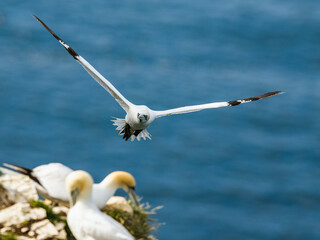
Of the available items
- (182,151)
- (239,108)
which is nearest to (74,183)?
(182,151)

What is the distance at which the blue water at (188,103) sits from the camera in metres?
34.4

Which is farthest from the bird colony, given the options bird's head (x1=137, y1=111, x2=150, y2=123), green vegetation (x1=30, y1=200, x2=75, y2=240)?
bird's head (x1=137, y1=111, x2=150, y2=123)

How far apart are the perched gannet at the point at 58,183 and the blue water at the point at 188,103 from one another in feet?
66.4

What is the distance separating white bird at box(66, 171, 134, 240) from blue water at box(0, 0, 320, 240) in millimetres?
21001

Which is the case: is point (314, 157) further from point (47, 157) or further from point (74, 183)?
point (74, 183)

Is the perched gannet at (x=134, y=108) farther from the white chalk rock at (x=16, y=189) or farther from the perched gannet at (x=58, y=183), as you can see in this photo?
the white chalk rock at (x=16, y=189)

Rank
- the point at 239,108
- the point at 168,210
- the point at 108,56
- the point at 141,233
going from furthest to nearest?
the point at 108,56 < the point at 239,108 < the point at 168,210 < the point at 141,233

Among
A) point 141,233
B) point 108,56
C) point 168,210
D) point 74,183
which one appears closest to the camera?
point 74,183

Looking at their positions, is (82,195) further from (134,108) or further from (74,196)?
(134,108)

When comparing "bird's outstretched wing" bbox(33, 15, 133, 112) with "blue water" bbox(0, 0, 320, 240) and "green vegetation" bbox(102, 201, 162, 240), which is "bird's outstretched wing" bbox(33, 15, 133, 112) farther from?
"blue water" bbox(0, 0, 320, 240)

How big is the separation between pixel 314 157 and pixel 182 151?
620cm

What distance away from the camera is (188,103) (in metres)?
36.3

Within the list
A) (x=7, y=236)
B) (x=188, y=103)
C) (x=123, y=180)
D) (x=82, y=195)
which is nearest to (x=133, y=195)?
(x=123, y=180)

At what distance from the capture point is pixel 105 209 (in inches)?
444
